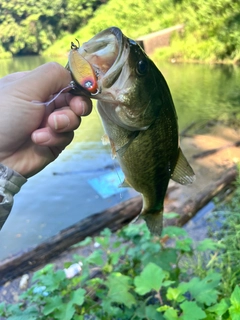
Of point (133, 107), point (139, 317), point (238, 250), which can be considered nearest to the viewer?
point (133, 107)

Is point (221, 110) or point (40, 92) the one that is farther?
point (221, 110)

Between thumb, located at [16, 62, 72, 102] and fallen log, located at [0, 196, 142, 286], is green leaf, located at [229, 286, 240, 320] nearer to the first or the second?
thumb, located at [16, 62, 72, 102]

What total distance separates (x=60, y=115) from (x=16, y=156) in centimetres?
33

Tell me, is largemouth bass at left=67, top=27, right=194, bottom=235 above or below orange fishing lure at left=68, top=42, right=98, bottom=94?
below

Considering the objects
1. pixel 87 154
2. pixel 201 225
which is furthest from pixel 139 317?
pixel 87 154

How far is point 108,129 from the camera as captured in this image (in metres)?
1.18

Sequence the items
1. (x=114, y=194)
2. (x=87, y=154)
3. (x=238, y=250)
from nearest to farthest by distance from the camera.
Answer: (x=238, y=250) < (x=114, y=194) < (x=87, y=154)

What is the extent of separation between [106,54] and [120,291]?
1.49 metres

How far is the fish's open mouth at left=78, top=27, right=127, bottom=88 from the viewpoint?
100cm

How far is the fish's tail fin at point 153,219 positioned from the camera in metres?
1.52

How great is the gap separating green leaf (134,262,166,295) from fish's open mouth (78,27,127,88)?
1.25m

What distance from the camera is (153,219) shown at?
5.03 ft

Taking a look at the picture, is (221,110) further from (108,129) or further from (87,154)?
(108,129)

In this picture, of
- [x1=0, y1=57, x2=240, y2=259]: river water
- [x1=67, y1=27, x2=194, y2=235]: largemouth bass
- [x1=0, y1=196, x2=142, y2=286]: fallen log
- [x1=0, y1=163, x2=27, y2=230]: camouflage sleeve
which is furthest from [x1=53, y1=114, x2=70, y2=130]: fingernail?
[x1=0, y1=196, x2=142, y2=286]: fallen log
